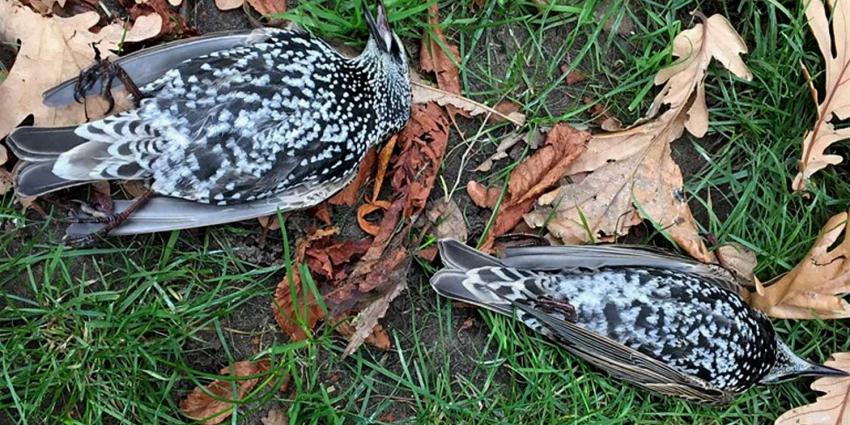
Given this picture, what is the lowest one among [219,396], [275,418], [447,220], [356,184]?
[275,418]

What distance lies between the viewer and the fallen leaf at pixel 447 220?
11.6ft

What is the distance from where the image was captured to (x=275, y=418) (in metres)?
3.42

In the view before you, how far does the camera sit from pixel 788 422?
3.65 metres

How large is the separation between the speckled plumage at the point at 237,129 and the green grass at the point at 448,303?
37 centimetres

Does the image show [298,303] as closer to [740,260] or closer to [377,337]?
[377,337]

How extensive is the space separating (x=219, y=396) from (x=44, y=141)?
44.5 inches

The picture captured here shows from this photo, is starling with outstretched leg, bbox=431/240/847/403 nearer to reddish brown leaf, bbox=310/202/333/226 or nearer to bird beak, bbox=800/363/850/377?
bird beak, bbox=800/363/850/377

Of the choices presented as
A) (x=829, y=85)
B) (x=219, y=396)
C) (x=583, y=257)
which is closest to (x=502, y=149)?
(x=583, y=257)

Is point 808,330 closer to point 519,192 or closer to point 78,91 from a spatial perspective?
point 519,192

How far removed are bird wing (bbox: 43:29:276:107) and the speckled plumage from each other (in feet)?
0.12

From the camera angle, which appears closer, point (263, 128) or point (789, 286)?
point (263, 128)

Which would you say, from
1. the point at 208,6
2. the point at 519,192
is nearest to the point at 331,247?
the point at 519,192

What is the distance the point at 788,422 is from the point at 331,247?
80.2 inches

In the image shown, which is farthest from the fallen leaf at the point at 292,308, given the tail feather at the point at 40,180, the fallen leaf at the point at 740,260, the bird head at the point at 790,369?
the bird head at the point at 790,369
